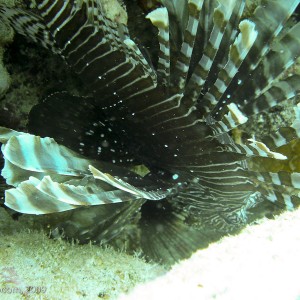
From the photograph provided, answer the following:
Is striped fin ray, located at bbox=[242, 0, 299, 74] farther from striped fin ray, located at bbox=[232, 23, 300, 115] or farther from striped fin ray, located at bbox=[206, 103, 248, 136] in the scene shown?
striped fin ray, located at bbox=[206, 103, 248, 136]

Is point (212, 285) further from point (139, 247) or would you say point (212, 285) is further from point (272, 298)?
point (139, 247)

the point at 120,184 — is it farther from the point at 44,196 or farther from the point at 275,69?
the point at 275,69

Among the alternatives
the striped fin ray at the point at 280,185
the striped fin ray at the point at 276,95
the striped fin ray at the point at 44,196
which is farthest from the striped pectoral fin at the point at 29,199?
the striped fin ray at the point at 276,95

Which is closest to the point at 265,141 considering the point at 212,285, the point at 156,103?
the point at 156,103

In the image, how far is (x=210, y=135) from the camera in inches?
116

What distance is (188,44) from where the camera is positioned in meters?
2.70

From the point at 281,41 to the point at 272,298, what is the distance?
85.6 inches

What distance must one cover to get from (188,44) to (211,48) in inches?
6.9

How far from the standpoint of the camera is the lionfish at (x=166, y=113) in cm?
250

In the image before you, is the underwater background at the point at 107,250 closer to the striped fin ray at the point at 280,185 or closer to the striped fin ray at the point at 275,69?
the striped fin ray at the point at 280,185

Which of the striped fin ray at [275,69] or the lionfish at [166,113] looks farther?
the striped fin ray at [275,69]

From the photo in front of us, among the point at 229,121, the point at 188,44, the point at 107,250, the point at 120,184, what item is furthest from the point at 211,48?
the point at 107,250

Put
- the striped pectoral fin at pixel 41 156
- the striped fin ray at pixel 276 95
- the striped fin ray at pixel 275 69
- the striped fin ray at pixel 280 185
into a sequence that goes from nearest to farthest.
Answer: the striped pectoral fin at pixel 41 156 → the striped fin ray at pixel 280 185 → the striped fin ray at pixel 275 69 → the striped fin ray at pixel 276 95

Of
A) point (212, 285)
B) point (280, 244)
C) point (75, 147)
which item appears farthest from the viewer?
point (75, 147)
